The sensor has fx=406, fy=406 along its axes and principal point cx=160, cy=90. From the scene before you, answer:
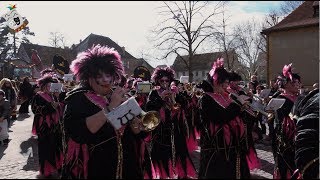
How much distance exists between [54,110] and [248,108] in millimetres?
4331

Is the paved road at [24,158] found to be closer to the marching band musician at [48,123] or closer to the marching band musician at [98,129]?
the marching band musician at [48,123]

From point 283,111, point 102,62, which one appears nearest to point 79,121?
point 102,62

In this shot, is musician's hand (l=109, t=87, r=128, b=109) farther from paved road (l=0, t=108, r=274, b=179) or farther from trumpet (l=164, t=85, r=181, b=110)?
trumpet (l=164, t=85, r=181, b=110)

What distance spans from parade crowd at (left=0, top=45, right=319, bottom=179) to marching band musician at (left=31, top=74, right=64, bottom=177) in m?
0.02

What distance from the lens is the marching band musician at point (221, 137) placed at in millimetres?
5090

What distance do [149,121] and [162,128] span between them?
404cm

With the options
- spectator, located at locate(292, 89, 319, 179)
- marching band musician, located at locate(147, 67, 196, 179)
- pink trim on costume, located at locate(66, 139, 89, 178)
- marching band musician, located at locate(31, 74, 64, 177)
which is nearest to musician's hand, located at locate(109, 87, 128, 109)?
pink trim on costume, located at locate(66, 139, 89, 178)

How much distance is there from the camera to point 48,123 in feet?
26.2

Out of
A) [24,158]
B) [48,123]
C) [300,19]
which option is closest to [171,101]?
[48,123]

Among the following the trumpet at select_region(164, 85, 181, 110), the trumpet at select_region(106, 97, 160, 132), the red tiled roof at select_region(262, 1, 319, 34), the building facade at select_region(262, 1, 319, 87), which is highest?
the red tiled roof at select_region(262, 1, 319, 34)

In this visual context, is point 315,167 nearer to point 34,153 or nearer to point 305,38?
point 34,153

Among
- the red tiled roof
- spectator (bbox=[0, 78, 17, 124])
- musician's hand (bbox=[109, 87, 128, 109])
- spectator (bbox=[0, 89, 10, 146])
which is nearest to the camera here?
musician's hand (bbox=[109, 87, 128, 109])

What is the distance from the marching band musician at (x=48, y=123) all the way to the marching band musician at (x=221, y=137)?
3286 mm

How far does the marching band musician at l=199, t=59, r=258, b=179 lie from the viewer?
5090mm
